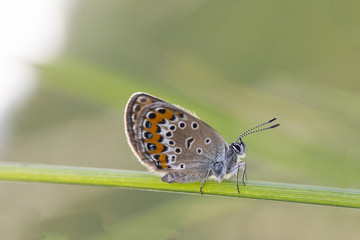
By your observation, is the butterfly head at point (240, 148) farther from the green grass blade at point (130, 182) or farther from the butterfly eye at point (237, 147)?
the green grass blade at point (130, 182)

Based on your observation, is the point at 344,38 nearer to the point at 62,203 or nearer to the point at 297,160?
the point at 297,160

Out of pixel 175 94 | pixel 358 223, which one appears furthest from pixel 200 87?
pixel 358 223

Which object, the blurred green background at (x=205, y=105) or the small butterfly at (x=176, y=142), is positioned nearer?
the small butterfly at (x=176, y=142)

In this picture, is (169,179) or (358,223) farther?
(358,223)

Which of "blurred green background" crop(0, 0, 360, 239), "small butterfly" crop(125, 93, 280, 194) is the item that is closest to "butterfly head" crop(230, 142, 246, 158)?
"small butterfly" crop(125, 93, 280, 194)

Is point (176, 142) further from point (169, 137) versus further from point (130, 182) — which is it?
point (130, 182)

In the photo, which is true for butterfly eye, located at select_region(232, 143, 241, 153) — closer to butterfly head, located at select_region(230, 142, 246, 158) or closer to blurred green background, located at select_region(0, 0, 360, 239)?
butterfly head, located at select_region(230, 142, 246, 158)

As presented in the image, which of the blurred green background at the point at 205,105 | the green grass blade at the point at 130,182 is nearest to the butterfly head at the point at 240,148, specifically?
the blurred green background at the point at 205,105
